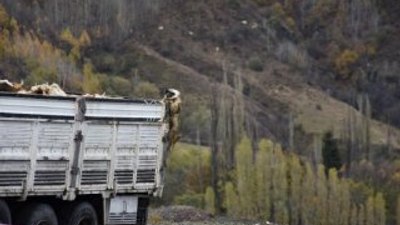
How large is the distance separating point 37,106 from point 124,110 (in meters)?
2.01

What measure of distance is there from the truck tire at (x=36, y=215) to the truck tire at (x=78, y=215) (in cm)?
50

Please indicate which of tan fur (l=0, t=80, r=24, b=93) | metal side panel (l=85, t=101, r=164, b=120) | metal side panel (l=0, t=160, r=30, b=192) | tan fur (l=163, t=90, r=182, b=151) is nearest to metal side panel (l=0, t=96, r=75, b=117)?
metal side panel (l=85, t=101, r=164, b=120)

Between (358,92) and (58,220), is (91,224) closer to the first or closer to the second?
(58,220)

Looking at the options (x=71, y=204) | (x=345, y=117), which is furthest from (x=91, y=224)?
(x=345, y=117)

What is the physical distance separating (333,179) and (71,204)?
5046 centimetres

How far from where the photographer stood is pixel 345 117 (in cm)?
9825

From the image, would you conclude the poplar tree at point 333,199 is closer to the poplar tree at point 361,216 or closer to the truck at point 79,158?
the poplar tree at point 361,216

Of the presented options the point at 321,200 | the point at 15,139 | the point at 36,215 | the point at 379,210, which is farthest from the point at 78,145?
the point at 379,210

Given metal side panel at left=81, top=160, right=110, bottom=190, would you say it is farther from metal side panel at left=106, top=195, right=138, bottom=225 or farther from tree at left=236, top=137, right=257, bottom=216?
tree at left=236, top=137, right=257, bottom=216

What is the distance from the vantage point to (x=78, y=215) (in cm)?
1280

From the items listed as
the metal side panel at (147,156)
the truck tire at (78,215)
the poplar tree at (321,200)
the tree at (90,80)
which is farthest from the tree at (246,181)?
the truck tire at (78,215)

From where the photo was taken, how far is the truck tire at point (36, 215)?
1161 cm

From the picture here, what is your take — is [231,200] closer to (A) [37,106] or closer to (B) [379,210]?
(B) [379,210]

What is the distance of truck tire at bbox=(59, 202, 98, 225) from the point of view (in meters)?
12.7
